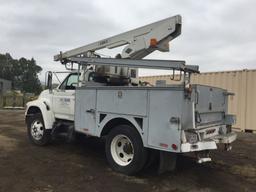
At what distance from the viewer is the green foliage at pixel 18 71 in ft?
291

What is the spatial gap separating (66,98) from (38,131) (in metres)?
1.48

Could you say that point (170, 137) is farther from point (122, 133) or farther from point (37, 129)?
point (37, 129)

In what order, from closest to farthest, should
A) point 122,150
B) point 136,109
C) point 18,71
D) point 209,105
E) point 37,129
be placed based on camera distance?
point 136,109, point 209,105, point 122,150, point 37,129, point 18,71

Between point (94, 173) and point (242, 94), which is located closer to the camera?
point (94, 173)

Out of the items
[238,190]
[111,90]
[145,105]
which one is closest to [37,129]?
[111,90]

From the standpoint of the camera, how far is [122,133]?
589cm

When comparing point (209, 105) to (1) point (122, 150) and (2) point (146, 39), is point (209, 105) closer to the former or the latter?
(1) point (122, 150)

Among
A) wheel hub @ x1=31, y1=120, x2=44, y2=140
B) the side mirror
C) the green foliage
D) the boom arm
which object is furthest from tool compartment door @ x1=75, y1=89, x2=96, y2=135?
the green foliage

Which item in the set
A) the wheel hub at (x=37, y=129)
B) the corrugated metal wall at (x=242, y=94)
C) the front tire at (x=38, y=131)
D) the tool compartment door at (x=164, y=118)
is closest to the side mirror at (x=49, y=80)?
the front tire at (x=38, y=131)

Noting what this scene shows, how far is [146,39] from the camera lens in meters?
7.15

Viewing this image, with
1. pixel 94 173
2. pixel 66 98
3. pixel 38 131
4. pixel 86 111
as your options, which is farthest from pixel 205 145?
pixel 38 131

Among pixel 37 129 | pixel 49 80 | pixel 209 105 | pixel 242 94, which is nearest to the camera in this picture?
pixel 209 105

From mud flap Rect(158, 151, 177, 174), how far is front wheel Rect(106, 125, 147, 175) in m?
0.30

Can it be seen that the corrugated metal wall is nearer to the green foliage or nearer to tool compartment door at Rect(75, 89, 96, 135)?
tool compartment door at Rect(75, 89, 96, 135)
